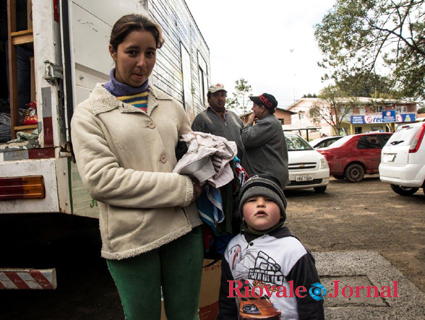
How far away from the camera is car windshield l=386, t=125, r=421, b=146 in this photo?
6.84m

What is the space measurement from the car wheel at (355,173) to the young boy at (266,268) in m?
10.00

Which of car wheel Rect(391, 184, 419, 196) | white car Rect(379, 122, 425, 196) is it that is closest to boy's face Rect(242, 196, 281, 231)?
white car Rect(379, 122, 425, 196)

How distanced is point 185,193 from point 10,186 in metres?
1.47

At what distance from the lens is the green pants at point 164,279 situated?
1339 mm

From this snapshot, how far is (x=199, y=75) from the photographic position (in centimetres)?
724

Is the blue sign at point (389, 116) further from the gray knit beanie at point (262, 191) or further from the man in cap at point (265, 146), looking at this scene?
the gray knit beanie at point (262, 191)

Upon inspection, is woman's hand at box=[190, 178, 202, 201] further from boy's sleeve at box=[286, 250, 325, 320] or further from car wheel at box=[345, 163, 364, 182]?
car wheel at box=[345, 163, 364, 182]

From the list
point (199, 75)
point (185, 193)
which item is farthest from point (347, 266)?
point (199, 75)

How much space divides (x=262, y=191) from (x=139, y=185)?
2.15 feet

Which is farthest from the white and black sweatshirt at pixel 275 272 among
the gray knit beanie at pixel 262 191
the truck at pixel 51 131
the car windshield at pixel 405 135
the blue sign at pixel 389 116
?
the blue sign at pixel 389 116

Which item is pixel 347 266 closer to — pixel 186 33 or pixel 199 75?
pixel 186 33

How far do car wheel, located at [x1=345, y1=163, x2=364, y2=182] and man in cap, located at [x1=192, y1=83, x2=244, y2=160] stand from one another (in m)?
7.86

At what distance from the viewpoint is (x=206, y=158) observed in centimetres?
142

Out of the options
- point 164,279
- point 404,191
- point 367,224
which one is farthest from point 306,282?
point 404,191
